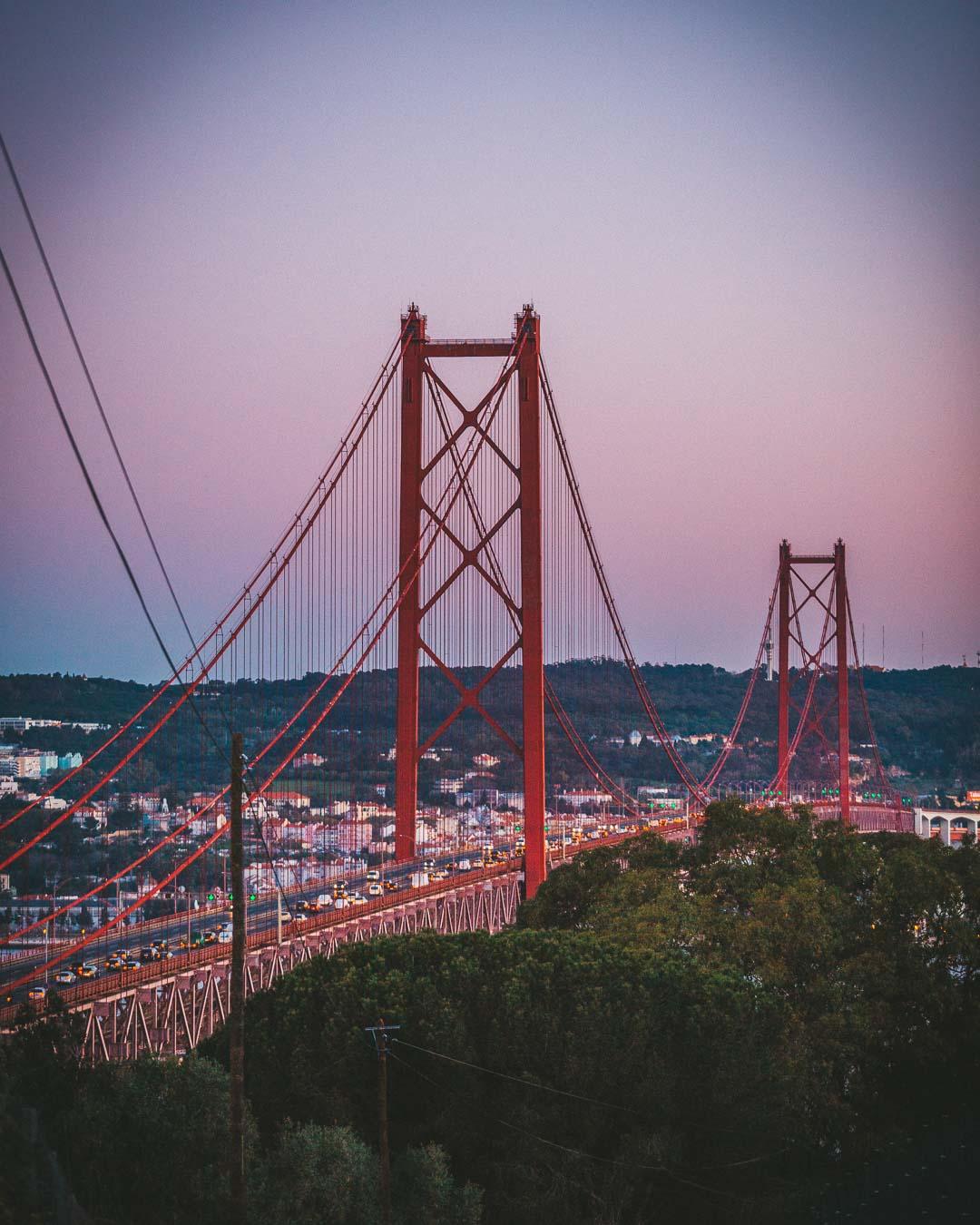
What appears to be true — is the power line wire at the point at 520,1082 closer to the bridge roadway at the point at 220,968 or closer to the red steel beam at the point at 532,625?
the bridge roadway at the point at 220,968

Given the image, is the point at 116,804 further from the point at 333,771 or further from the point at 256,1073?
the point at 256,1073

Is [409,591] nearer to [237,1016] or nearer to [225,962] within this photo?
[225,962]

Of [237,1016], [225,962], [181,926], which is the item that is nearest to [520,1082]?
[237,1016]

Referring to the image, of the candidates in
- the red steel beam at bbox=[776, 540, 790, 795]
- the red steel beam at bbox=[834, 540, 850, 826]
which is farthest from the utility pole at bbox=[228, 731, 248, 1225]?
the red steel beam at bbox=[834, 540, 850, 826]

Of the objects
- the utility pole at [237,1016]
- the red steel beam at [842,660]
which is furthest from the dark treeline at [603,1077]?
the red steel beam at [842,660]

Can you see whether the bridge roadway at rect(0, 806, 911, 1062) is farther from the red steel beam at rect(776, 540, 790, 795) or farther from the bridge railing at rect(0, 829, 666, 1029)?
the red steel beam at rect(776, 540, 790, 795)
